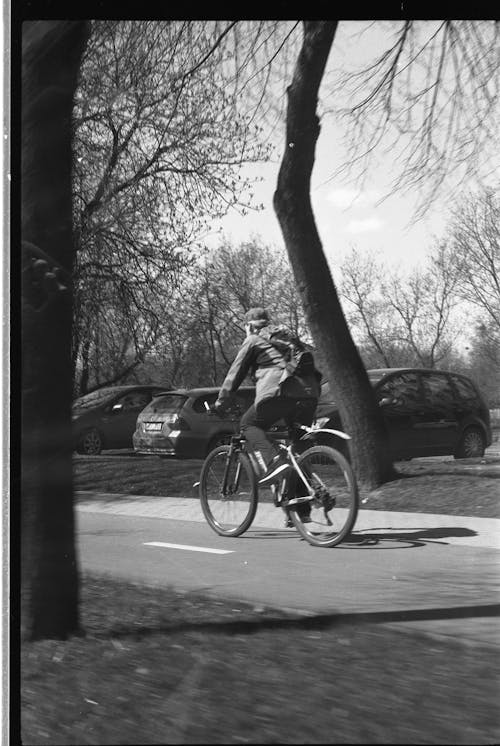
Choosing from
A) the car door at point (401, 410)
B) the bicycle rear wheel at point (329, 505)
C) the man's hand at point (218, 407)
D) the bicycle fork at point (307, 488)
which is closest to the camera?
the car door at point (401, 410)

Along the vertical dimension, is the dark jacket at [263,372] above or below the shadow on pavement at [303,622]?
above

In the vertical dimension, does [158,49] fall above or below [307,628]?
above

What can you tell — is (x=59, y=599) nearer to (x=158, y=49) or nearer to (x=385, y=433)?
(x=385, y=433)

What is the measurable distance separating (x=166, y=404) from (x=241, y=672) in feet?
3.87

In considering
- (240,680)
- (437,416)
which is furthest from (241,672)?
(437,416)

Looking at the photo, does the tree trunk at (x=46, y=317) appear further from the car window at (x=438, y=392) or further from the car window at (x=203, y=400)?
the car window at (x=438, y=392)

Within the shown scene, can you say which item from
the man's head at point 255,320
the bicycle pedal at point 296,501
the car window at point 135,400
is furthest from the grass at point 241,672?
the man's head at point 255,320

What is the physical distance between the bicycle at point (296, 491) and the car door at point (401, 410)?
25cm

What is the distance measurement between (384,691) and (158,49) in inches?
102

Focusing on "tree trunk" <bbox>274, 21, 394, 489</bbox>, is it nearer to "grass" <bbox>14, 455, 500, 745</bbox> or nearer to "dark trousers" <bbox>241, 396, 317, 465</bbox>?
"dark trousers" <bbox>241, 396, 317, 465</bbox>

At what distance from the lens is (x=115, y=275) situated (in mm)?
3621

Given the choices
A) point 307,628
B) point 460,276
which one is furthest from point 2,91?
point 307,628

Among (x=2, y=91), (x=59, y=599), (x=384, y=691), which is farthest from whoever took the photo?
(x=59, y=599)

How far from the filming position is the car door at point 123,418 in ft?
12.0
